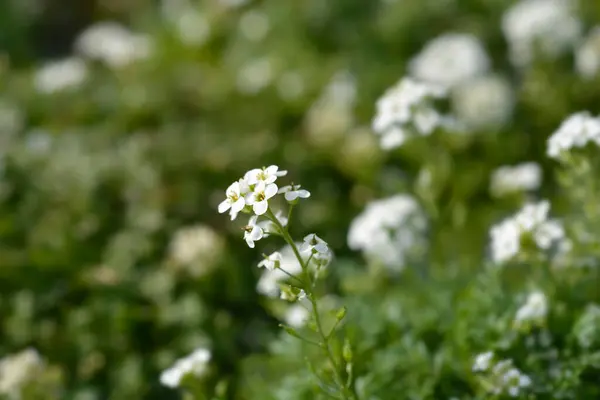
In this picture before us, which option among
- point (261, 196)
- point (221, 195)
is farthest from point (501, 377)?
point (221, 195)

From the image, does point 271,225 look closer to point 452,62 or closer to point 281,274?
point 281,274

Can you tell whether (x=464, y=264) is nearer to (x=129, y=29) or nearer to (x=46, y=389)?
(x=46, y=389)

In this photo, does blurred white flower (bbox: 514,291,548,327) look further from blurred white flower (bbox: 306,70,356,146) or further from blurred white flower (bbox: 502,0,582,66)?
blurred white flower (bbox: 502,0,582,66)

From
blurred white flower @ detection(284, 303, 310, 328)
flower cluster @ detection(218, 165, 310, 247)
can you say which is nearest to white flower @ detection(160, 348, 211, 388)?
blurred white flower @ detection(284, 303, 310, 328)

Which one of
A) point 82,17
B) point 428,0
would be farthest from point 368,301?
point 82,17

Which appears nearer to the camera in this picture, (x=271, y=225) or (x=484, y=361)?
(x=271, y=225)

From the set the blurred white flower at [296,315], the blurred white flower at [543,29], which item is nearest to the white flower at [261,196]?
the blurred white flower at [296,315]
